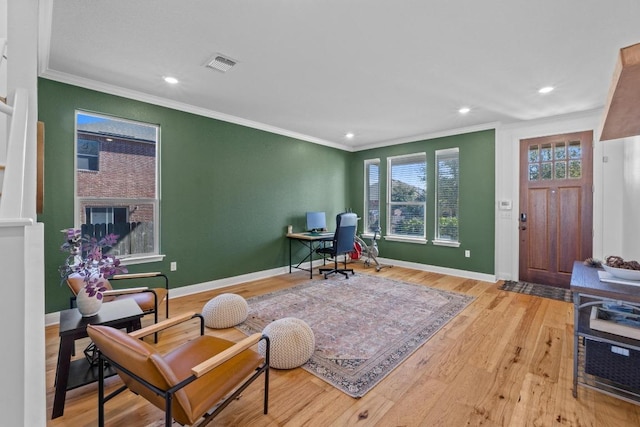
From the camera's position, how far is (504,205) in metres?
4.53

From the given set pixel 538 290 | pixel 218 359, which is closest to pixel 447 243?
pixel 538 290

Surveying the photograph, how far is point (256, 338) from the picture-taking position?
1.56m

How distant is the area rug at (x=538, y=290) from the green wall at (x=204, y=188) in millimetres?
3529

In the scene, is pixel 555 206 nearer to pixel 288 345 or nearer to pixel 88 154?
pixel 288 345

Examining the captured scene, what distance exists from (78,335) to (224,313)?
124 cm

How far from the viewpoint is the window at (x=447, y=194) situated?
504 cm

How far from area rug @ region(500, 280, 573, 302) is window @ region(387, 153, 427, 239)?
5.25ft

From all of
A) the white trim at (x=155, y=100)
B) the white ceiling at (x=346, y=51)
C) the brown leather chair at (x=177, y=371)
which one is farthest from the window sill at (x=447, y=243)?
the brown leather chair at (x=177, y=371)

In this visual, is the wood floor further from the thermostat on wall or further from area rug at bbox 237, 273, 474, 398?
the thermostat on wall

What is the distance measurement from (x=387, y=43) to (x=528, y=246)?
3898 mm

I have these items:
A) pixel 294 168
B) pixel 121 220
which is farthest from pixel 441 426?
pixel 294 168

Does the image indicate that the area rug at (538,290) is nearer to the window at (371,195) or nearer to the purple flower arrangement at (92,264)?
the window at (371,195)

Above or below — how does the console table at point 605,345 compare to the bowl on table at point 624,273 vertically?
below

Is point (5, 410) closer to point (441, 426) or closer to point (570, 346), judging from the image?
point (441, 426)
